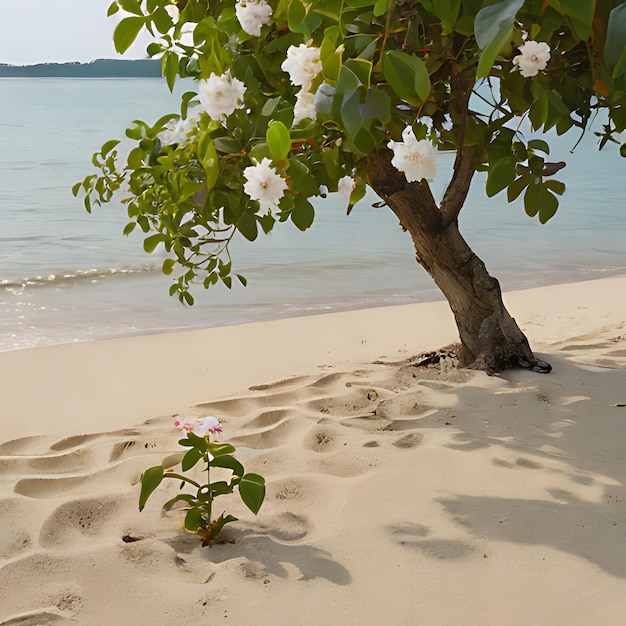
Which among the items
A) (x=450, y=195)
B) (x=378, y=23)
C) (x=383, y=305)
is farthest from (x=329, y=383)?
(x=383, y=305)

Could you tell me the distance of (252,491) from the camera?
1.77 metres

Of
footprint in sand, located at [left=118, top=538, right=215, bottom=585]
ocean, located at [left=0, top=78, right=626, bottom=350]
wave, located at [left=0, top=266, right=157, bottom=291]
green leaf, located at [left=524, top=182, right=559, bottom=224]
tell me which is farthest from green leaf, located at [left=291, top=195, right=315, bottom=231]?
wave, located at [left=0, top=266, right=157, bottom=291]

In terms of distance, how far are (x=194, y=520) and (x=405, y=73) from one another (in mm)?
1160

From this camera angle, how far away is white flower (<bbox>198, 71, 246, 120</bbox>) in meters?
1.57

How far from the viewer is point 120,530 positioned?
195 cm

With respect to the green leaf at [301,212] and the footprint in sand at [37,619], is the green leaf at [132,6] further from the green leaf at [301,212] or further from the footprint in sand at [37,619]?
the footprint in sand at [37,619]

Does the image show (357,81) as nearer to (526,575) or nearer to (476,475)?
(526,575)

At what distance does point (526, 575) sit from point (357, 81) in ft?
3.55

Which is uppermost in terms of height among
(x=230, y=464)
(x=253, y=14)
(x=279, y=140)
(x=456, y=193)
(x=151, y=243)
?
(x=253, y=14)

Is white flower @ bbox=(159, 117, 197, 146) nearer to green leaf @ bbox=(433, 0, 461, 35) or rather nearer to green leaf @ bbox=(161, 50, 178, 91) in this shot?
green leaf @ bbox=(161, 50, 178, 91)

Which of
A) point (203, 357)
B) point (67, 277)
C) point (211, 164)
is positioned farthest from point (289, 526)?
point (67, 277)

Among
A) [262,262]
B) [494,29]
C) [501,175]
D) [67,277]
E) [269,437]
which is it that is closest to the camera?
[494,29]

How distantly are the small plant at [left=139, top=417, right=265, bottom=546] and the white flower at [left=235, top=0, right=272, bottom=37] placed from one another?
2.80ft

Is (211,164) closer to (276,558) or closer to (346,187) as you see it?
(346,187)
